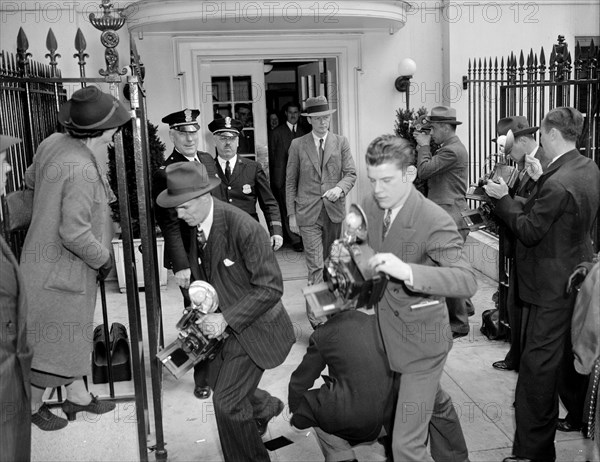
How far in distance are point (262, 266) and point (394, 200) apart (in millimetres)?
818

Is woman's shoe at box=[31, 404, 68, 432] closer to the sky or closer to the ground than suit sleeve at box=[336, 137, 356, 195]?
closer to the ground

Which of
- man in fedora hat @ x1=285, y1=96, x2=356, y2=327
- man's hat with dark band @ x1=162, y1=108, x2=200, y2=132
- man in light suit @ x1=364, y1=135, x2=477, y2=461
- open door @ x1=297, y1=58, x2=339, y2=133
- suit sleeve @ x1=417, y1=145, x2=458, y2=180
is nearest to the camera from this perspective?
man in light suit @ x1=364, y1=135, x2=477, y2=461

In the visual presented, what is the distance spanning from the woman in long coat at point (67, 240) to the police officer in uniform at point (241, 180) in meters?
2.02

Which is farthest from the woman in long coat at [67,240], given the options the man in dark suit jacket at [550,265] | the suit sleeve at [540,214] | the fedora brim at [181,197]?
the man in dark suit jacket at [550,265]

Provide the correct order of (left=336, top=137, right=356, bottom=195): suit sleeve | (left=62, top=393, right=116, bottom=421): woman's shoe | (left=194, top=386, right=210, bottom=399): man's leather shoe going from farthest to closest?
1. (left=336, top=137, right=356, bottom=195): suit sleeve
2. (left=194, top=386, right=210, bottom=399): man's leather shoe
3. (left=62, top=393, right=116, bottom=421): woman's shoe

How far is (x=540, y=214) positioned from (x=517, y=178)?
4.11 feet

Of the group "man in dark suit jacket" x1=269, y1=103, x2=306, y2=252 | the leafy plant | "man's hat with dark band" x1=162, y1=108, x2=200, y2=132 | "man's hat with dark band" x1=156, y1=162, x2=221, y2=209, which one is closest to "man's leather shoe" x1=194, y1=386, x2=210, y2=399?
"man's hat with dark band" x1=156, y1=162, x2=221, y2=209

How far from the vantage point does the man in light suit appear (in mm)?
3240

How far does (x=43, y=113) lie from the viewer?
5277 millimetres

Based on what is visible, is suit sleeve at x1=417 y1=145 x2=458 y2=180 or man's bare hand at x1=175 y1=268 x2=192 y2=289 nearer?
man's bare hand at x1=175 y1=268 x2=192 y2=289

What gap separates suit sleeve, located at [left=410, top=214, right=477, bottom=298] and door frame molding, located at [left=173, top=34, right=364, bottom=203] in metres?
6.86

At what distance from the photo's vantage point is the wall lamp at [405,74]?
9.73m

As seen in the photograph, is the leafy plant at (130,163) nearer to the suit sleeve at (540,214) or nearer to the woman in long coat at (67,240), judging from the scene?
the woman in long coat at (67,240)

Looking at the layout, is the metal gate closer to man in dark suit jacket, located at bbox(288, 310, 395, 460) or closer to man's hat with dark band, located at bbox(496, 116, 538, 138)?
man in dark suit jacket, located at bbox(288, 310, 395, 460)
